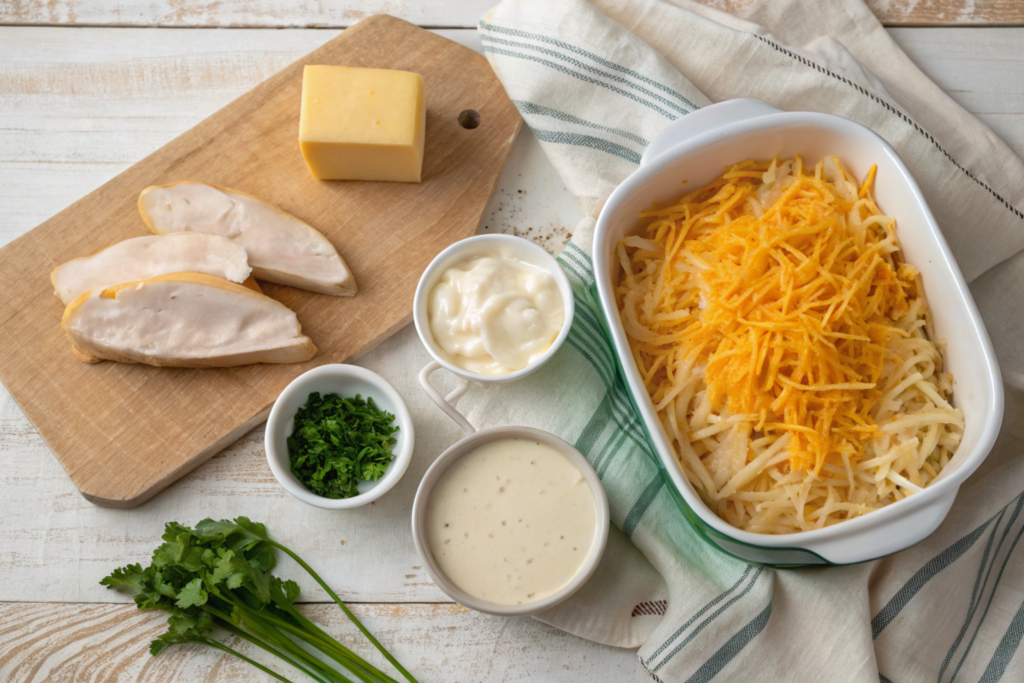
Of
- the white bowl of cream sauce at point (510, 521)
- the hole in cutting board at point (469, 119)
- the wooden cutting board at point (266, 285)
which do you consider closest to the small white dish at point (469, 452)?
the white bowl of cream sauce at point (510, 521)

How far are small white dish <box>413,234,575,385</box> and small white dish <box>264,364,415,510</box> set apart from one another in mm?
187

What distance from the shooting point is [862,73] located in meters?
2.29

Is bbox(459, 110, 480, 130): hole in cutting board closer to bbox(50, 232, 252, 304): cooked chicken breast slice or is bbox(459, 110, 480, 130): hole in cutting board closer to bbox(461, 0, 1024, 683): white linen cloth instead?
bbox(461, 0, 1024, 683): white linen cloth

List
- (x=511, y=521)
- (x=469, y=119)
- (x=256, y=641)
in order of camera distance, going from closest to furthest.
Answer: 1. (x=511, y=521)
2. (x=256, y=641)
3. (x=469, y=119)

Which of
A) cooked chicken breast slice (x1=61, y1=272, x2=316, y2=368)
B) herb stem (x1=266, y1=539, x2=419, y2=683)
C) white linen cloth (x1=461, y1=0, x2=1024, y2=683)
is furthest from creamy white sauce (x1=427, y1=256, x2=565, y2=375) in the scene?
herb stem (x1=266, y1=539, x2=419, y2=683)

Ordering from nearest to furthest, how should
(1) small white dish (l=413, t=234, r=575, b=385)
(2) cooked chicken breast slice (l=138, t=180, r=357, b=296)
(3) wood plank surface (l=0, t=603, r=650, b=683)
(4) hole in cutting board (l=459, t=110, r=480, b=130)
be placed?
(1) small white dish (l=413, t=234, r=575, b=385), (3) wood plank surface (l=0, t=603, r=650, b=683), (2) cooked chicken breast slice (l=138, t=180, r=357, b=296), (4) hole in cutting board (l=459, t=110, r=480, b=130)

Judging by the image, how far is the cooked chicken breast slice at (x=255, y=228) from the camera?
218 cm

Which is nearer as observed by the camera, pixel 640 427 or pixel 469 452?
pixel 469 452

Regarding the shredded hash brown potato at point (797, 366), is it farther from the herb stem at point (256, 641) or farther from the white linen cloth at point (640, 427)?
the herb stem at point (256, 641)

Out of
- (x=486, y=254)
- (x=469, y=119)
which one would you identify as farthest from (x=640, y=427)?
(x=469, y=119)

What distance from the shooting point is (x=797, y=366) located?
5.73 feet

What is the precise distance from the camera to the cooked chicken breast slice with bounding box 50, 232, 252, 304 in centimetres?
216

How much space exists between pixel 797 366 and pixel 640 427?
482 millimetres

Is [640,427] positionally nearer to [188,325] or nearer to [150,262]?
A: [188,325]
